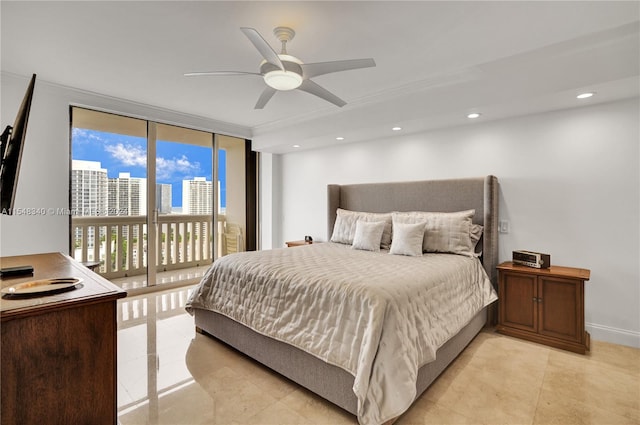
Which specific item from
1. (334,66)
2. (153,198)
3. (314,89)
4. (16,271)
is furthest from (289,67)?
(153,198)

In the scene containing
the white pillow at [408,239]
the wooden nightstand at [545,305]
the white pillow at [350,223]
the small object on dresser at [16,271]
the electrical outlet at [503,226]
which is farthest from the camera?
the white pillow at [350,223]

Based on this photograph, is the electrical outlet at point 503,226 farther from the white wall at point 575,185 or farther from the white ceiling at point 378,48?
the white ceiling at point 378,48

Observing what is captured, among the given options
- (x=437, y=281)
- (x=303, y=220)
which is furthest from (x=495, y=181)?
(x=303, y=220)

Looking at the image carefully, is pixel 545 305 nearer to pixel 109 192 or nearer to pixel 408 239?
pixel 408 239

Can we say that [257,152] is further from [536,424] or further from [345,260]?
[536,424]

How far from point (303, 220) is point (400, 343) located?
3781 mm

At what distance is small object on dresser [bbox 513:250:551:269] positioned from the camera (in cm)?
285

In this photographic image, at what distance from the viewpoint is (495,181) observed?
126 inches

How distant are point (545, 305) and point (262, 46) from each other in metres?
3.10

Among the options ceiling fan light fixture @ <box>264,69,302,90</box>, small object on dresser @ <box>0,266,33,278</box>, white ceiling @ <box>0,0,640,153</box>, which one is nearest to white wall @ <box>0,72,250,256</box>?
white ceiling @ <box>0,0,640,153</box>

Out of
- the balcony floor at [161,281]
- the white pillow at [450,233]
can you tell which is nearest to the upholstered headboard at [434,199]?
the white pillow at [450,233]

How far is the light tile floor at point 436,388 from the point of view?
1.79 meters


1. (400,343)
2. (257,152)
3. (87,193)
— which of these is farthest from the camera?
(257,152)

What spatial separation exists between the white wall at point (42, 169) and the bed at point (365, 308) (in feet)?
6.28
